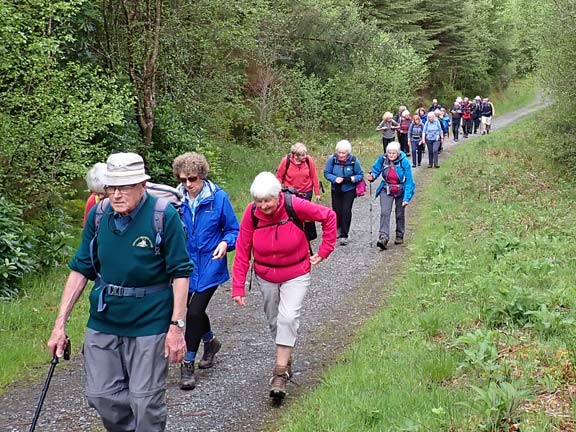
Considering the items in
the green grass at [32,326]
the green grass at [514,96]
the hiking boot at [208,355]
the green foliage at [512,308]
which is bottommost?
the green grass at [514,96]

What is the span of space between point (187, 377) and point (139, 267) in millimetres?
2348

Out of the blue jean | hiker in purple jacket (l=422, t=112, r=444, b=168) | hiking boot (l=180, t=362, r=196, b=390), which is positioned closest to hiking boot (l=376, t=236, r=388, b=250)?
hiking boot (l=180, t=362, r=196, b=390)

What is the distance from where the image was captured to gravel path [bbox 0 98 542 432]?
539 centimetres

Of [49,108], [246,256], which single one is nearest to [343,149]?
[49,108]

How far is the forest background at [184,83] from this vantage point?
30.7 feet

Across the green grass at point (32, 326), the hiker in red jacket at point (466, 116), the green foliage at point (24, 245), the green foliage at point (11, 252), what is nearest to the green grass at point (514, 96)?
the hiker in red jacket at point (466, 116)

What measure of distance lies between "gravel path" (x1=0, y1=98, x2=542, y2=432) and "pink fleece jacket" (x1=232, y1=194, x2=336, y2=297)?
0.96 metres

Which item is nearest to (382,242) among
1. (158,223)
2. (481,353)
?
(481,353)

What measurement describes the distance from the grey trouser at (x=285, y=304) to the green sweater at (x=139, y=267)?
5.95 feet

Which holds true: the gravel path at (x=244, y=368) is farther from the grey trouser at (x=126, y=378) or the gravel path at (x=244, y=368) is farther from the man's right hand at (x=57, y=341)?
the man's right hand at (x=57, y=341)

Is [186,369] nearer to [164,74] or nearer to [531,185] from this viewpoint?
[164,74]

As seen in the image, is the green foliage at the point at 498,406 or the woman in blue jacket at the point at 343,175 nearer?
the green foliage at the point at 498,406

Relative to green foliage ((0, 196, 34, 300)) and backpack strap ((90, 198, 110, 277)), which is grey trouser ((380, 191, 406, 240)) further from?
backpack strap ((90, 198, 110, 277))

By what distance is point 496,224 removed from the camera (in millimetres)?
12398
